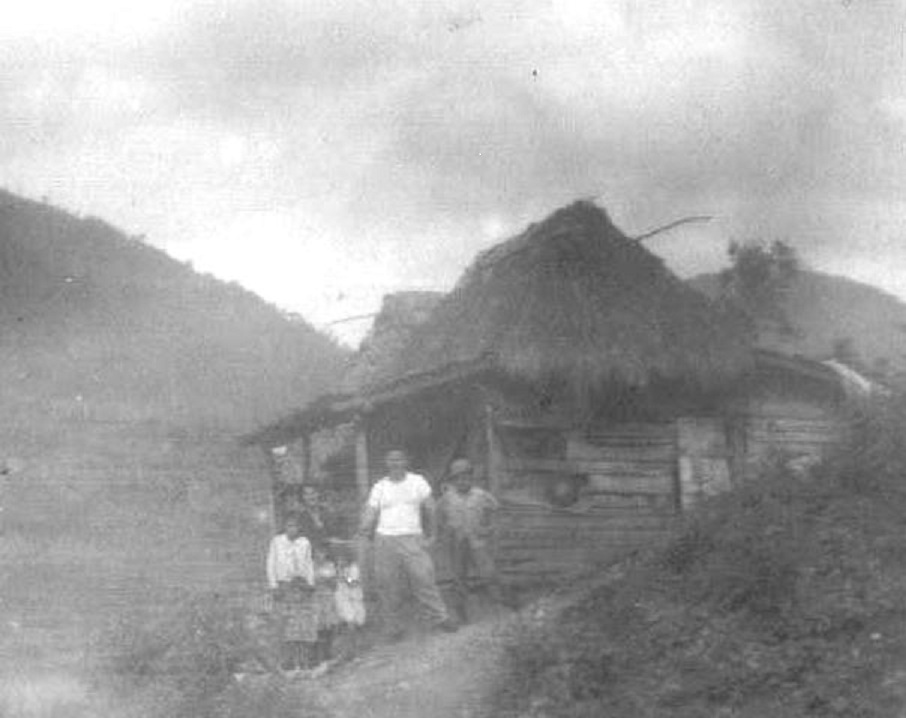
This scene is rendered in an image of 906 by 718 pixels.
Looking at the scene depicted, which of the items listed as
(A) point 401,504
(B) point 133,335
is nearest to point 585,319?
(A) point 401,504

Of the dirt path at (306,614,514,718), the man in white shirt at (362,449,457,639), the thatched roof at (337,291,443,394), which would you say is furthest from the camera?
the thatched roof at (337,291,443,394)

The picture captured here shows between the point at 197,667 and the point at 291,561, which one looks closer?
the point at 197,667

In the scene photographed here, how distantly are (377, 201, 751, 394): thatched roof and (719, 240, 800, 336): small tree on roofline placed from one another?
378 inches

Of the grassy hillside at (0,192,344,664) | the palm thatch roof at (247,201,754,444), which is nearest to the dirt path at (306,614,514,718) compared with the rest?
the palm thatch roof at (247,201,754,444)

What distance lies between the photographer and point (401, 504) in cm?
1359

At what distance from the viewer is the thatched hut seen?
15.4 meters

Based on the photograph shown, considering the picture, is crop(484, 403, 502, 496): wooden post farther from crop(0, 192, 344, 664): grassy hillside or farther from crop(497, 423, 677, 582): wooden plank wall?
crop(0, 192, 344, 664): grassy hillside

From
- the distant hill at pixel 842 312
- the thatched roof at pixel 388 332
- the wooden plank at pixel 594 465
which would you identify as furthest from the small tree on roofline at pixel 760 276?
the wooden plank at pixel 594 465

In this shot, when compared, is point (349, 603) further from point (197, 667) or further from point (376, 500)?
point (197, 667)

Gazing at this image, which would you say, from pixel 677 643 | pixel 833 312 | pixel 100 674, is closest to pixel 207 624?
pixel 100 674

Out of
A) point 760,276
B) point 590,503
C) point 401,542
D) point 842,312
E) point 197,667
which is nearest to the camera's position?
point 197,667

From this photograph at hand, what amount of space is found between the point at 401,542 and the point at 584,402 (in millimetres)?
3147

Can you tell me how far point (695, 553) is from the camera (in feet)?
42.4

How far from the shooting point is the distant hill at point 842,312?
33.5m
